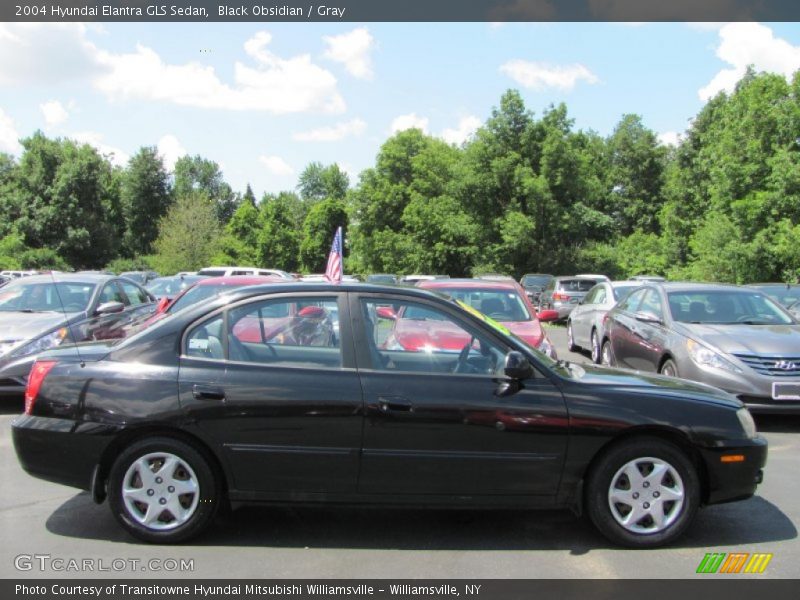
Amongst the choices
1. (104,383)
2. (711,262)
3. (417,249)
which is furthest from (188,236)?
(104,383)

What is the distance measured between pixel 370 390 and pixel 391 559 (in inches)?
Answer: 38.7

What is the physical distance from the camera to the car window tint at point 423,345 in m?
4.50

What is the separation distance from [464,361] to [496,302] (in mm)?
5392

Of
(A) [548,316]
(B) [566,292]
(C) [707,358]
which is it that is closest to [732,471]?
(C) [707,358]

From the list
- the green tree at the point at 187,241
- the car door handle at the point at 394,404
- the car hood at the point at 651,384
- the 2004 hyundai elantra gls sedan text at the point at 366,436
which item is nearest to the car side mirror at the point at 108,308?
the 2004 hyundai elantra gls sedan text at the point at 366,436

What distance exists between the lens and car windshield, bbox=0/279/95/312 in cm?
914

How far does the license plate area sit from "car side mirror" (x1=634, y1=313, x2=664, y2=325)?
1804mm

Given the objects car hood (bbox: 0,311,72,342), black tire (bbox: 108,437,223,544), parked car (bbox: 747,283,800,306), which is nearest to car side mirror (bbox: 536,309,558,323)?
parked car (bbox: 747,283,800,306)

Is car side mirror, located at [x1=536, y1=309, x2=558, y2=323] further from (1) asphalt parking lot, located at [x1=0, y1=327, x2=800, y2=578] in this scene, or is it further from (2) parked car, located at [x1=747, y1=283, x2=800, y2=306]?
(2) parked car, located at [x1=747, y1=283, x2=800, y2=306]

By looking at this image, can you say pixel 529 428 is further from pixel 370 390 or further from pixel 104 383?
pixel 104 383

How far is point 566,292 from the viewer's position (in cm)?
2325

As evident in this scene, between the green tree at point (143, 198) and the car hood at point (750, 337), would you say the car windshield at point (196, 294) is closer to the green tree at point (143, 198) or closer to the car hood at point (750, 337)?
the car hood at point (750, 337)

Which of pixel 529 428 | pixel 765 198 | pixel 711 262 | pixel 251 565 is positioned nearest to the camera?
pixel 251 565

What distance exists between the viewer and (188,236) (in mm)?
57125
